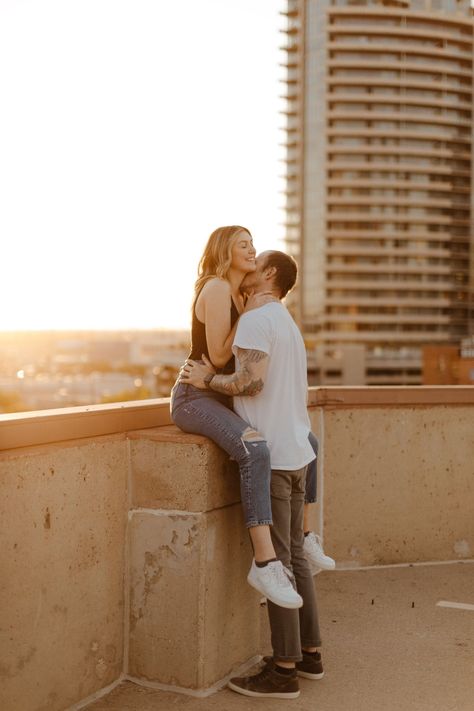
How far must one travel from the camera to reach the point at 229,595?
408 cm

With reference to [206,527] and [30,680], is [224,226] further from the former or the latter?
[30,680]

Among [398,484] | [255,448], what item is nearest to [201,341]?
[255,448]

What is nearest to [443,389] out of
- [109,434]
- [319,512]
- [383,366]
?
[319,512]

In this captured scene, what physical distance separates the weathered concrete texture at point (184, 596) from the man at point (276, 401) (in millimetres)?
207

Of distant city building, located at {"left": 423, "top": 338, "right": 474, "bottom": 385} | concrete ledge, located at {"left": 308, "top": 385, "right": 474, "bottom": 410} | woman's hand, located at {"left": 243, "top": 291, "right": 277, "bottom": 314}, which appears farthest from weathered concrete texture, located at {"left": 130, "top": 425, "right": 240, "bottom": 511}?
distant city building, located at {"left": 423, "top": 338, "right": 474, "bottom": 385}

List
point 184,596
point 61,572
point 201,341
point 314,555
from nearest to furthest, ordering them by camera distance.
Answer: point 61,572, point 184,596, point 201,341, point 314,555

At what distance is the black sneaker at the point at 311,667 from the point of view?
161 inches

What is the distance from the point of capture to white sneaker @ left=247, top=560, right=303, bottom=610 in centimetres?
371

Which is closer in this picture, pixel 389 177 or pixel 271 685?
pixel 271 685

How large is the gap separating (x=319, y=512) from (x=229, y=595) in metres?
1.99

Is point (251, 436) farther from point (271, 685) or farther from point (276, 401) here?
point (271, 685)

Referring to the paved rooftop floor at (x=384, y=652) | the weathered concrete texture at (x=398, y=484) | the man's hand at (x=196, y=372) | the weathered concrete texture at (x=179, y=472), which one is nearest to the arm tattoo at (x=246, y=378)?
the man's hand at (x=196, y=372)

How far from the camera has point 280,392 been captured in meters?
3.89

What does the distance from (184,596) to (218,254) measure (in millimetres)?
1457
